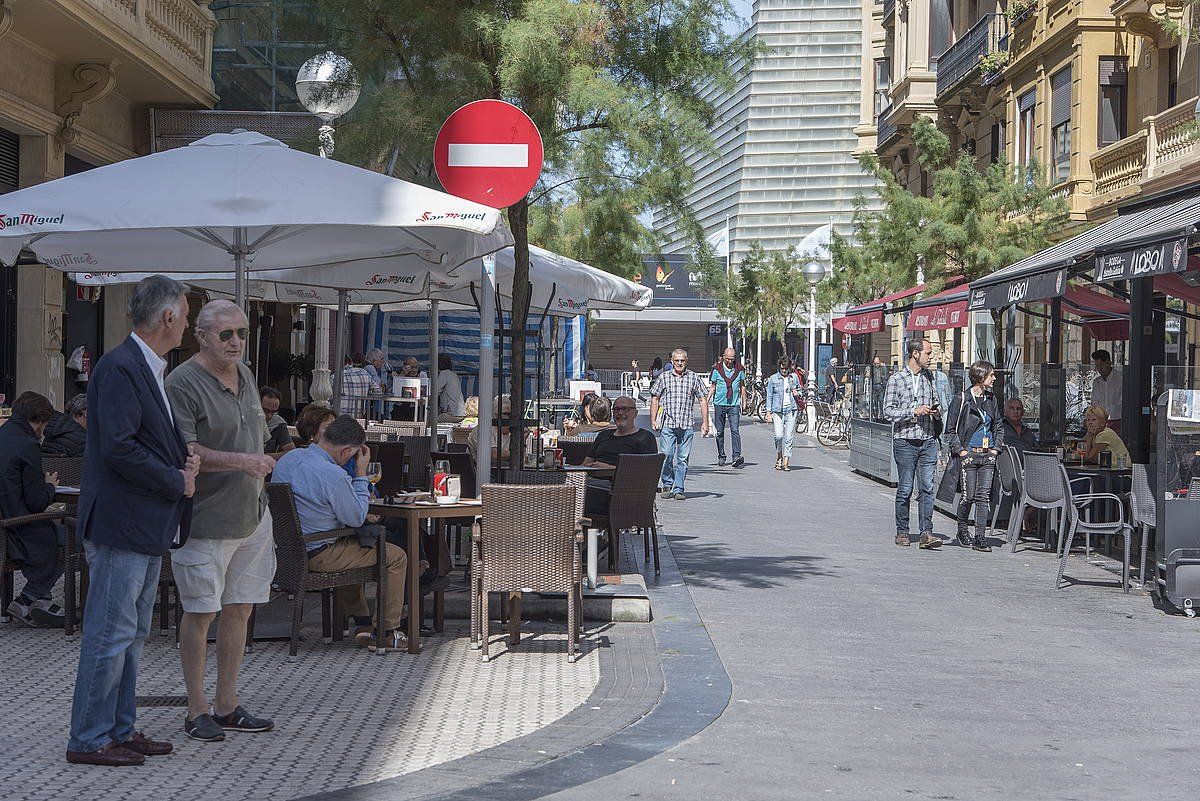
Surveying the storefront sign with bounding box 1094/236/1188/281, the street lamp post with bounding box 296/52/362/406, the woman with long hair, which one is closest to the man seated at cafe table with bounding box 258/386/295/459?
the street lamp post with bounding box 296/52/362/406

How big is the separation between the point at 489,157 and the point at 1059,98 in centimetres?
2272

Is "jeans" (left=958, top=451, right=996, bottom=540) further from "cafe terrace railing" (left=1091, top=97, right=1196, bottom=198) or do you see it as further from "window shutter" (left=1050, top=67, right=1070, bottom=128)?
"window shutter" (left=1050, top=67, right=1070, bottom=128)

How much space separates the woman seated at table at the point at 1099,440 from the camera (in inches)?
539

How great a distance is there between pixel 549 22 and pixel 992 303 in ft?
23.3

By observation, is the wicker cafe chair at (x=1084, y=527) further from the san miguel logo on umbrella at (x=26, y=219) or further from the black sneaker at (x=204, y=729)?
the san miguel logo on umbrella at (x=26, y=219)

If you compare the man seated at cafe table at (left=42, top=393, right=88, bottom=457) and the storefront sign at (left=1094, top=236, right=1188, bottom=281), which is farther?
the storefront sign at (left=1094, top=236, right=1188, bottom=281)

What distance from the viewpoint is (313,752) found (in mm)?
5863

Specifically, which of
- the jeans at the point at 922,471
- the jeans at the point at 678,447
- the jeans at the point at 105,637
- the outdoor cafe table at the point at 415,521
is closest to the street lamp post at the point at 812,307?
the jeans at the point at 678,447

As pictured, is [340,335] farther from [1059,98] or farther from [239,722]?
[1059,98]

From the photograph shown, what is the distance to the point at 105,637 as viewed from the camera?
17.9ft

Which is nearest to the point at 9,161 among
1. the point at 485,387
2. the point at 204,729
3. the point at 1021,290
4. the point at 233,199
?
the point at 233,199

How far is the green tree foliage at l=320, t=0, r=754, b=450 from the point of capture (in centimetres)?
1015

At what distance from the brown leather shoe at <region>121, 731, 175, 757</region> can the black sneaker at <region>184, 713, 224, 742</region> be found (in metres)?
0.20

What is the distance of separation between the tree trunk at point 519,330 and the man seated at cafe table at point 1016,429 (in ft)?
20.9
